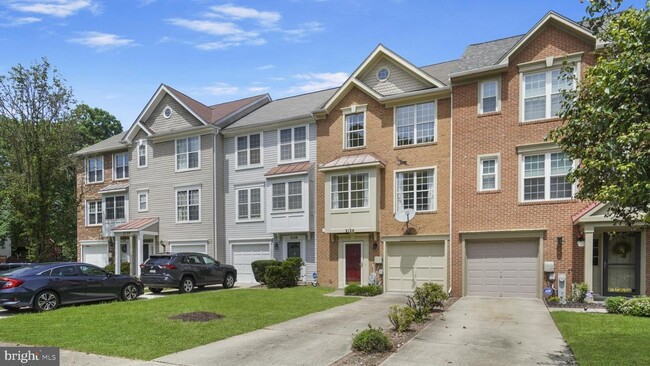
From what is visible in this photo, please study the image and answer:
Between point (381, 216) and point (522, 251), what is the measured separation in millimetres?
6059

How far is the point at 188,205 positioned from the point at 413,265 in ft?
45.3

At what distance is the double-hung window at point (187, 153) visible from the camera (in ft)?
86.2

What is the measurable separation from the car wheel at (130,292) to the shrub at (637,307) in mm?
15990

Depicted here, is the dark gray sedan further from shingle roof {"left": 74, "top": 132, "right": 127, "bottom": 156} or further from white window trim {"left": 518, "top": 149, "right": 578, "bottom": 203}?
shingle roof {"left": 74, "top": 132, "right": 127, "bottom": 156}

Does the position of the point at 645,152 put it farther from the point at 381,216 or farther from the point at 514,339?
the point at 381,216

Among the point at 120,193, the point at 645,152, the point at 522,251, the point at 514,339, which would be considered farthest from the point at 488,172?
the point at 120,193

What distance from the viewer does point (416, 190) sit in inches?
781

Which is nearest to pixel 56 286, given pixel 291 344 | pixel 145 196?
pixel 291 344

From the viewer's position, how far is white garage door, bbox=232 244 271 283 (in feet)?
79.9

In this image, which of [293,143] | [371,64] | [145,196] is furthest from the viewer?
[145,196]

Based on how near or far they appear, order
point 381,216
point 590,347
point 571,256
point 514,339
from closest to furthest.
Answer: point 590,347 → point 514,339 → point 571,256 → point 381,216

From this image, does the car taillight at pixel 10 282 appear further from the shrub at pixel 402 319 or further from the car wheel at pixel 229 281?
the shrub at pixel 402 319

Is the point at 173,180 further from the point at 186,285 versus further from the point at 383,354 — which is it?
the point at 383,354

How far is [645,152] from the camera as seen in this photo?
252 inches
